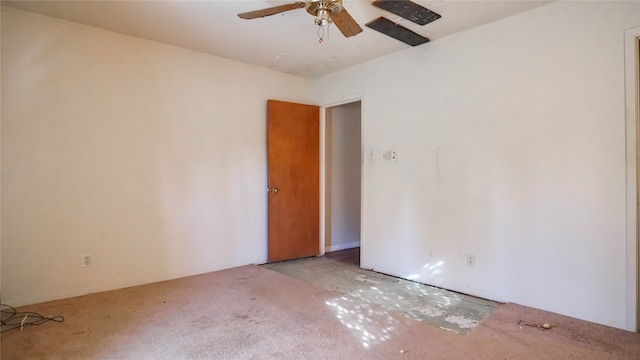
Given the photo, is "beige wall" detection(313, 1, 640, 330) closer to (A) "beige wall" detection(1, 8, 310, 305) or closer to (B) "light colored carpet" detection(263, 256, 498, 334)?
(B) "light colored carpet" detection(263, 256, 498, 334)

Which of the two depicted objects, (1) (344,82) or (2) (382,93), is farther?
(1) (344,82)

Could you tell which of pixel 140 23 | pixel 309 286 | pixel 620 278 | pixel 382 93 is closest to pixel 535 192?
pixel 620 278

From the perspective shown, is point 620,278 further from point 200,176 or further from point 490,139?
point 200,176

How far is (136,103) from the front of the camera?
3.48m

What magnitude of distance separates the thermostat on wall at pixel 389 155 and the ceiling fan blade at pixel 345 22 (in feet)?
5.12

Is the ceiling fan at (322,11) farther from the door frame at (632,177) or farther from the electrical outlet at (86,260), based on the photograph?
the electrical outlet at (86,260)

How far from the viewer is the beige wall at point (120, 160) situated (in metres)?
2.93

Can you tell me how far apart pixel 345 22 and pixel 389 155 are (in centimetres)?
177

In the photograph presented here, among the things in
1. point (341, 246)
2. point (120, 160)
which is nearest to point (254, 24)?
point (120, 160)

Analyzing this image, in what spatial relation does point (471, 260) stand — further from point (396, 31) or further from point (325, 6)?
point (325, 6)

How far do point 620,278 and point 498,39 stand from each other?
208 centimetres

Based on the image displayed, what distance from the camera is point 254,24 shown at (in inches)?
122

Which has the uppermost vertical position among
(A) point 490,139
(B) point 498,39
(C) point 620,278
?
(B) point 498,39

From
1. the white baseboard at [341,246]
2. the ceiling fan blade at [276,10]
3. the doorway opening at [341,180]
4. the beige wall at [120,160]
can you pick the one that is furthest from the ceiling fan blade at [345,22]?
the white baseboard at [341,246]
